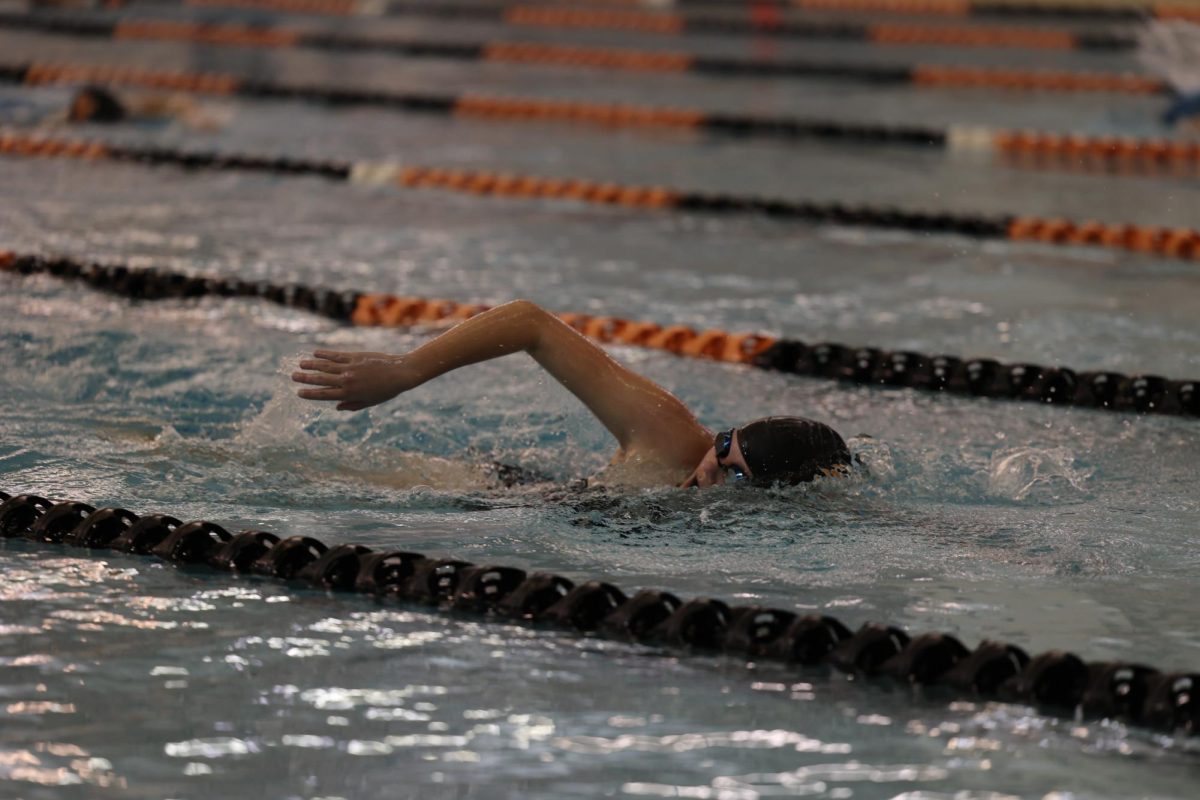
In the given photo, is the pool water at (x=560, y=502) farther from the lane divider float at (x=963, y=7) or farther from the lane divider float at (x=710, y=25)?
the lane divider float at (x=963, y=7)

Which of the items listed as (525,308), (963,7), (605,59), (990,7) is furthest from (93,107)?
(990,7)

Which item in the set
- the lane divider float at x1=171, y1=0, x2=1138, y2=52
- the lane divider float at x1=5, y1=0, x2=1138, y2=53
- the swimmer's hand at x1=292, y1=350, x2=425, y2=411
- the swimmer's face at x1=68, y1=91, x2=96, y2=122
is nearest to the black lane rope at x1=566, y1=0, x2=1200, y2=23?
the lane divider float at x1=171, y1=0, x2=1138, y2=52

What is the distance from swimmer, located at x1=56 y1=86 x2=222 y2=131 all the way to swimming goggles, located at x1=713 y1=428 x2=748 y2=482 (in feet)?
19.9

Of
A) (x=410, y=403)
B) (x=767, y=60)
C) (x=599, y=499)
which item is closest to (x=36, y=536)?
(x=599, y=499)

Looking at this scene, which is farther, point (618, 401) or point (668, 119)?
point (668, 119)

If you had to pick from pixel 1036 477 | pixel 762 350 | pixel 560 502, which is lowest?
pixel 560 502

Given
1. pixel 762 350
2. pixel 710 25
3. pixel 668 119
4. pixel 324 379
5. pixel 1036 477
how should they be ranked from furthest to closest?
1. pixel 710 25
2. pixel 668 119
3. pixel 762 350
4. pixel 1036 477
5. pixel 324 379

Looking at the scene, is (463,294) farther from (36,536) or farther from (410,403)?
(36,536)

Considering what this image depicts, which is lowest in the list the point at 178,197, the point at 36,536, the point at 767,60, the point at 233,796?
the point at 233,796

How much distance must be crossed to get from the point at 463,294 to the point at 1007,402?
2039 mm

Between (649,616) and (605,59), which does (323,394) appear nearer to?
(649,616)

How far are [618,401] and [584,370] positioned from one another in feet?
0.33

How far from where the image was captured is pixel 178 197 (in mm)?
7137

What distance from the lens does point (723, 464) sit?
337 centimetres
